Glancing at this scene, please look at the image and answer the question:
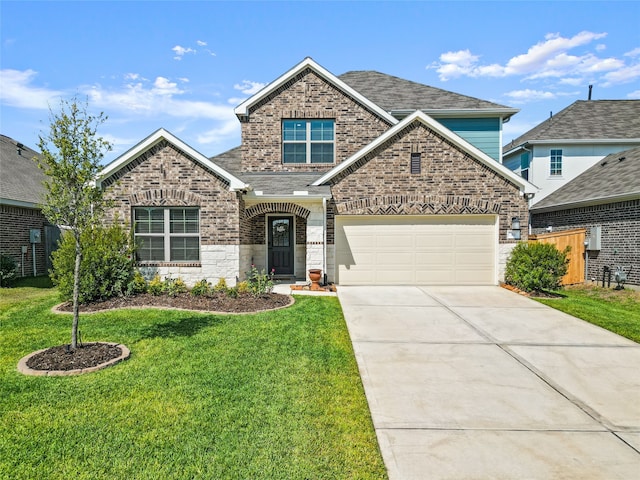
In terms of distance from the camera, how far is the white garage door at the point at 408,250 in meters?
12.9

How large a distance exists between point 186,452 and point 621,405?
4.85 m

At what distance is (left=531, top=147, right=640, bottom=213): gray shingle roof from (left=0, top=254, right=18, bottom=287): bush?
786 inches

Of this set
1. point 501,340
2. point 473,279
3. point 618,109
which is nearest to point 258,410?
point 501,340

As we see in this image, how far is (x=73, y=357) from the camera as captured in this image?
5.48 metres

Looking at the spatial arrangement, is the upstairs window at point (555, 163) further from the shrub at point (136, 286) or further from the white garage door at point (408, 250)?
the shrub at point (136, 286)

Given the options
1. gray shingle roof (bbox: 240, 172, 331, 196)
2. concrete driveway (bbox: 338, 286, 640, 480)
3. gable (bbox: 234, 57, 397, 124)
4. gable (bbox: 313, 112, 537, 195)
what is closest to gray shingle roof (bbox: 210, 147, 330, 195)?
gray shingle roof (bbox: 240, 172, 331, 196)

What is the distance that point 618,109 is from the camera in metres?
20.9

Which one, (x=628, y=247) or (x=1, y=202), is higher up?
(x=1, y=202)

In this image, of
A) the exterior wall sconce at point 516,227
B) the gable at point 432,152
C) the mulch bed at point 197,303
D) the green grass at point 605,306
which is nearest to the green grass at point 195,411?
the mulch bed at point 197,303

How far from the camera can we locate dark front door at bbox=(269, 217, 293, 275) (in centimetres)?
1412

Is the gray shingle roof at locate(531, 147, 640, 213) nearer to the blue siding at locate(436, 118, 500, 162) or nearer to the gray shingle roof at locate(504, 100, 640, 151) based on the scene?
the gray shingle roof at locate(504, 100, 640, 151)

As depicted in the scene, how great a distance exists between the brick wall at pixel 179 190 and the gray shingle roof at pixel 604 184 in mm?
12543

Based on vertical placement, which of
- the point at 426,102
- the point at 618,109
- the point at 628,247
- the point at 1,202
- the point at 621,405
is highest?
the point at 618,109

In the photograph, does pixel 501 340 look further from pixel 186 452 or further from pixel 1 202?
pixel 1 202
